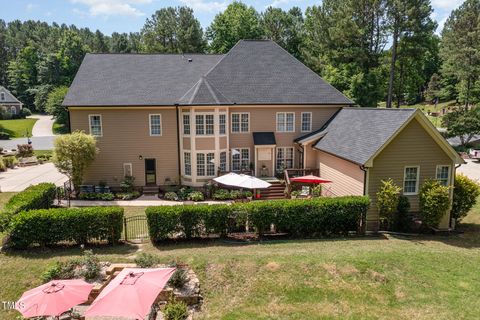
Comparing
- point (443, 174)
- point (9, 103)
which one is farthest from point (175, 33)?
point (443, 174)

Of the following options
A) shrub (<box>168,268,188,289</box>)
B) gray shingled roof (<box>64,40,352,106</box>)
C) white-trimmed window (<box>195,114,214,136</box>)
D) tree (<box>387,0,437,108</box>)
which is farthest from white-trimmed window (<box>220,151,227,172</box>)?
tree (<box>387,0,437,108</box>)

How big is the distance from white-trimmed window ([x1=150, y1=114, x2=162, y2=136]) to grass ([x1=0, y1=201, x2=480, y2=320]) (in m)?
12.0

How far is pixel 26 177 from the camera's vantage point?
2988 cm

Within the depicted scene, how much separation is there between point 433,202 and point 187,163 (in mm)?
15761

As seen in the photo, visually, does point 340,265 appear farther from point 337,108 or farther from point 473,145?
point 473,145

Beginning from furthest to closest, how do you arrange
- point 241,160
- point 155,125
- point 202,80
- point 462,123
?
point 462,123 < point 241,160 < point 202,80 < point 155,125

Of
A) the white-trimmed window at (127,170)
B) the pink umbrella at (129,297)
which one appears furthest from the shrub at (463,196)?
the white-trimmed window at (127,170)

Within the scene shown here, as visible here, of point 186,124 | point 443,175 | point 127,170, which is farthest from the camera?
point 127,170

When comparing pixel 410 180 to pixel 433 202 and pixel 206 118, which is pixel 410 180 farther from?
pixel 206 118

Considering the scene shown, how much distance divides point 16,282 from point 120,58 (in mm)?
21501

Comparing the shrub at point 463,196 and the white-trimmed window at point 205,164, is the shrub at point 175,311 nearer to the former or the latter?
the white-trimmed window at point 205,164

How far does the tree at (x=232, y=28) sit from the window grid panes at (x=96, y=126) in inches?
1423

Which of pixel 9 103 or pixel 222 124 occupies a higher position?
pixel 9 103

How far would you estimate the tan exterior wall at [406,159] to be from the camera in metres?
17.5
